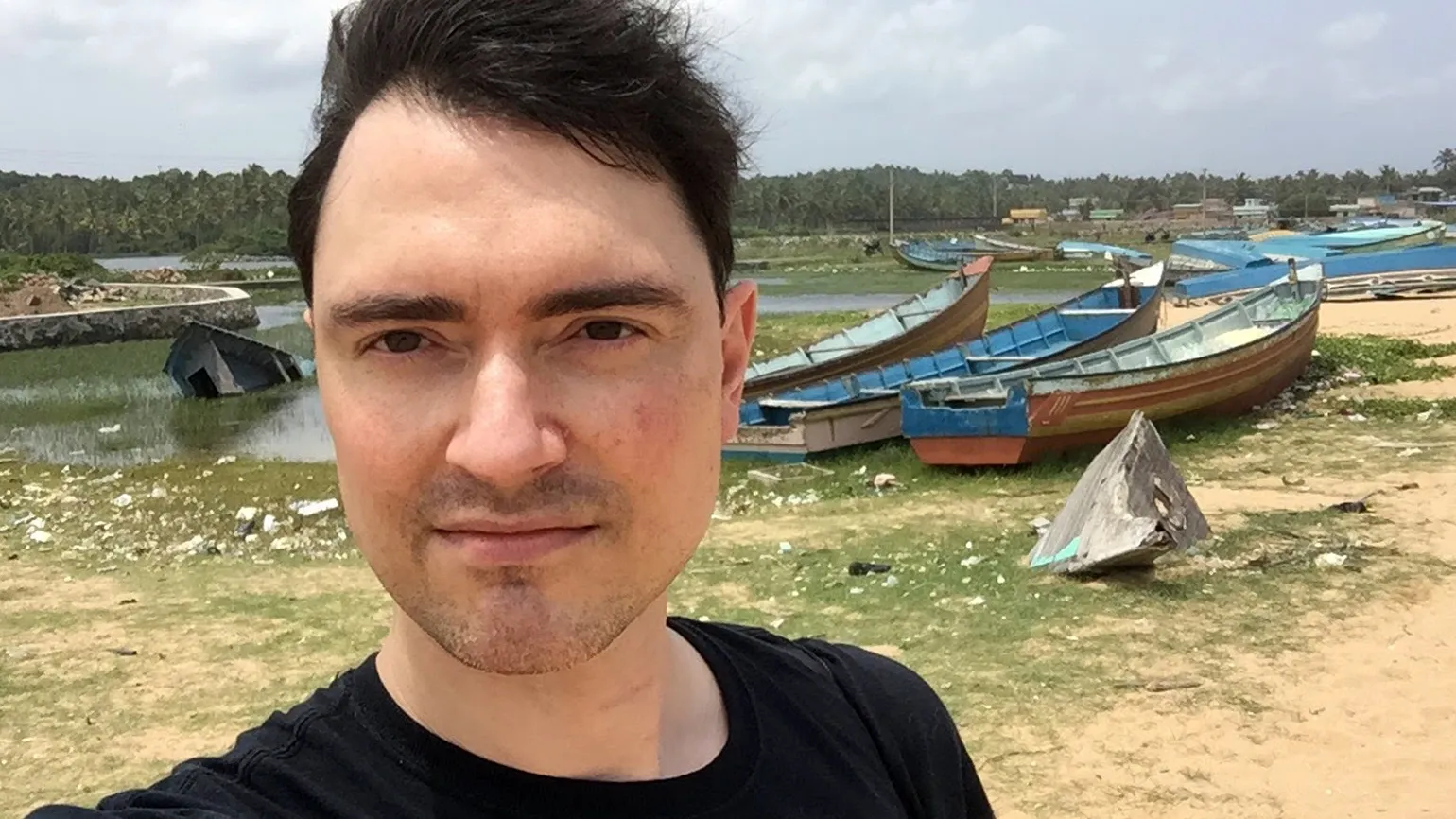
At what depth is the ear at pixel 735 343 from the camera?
4.17 feet

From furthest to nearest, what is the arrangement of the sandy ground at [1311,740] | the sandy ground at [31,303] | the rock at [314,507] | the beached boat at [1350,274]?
the sandy ground at [31,303] < the beached boat at [1350,274] < the rock at [314,507] < the sandy ground at [1311,740]

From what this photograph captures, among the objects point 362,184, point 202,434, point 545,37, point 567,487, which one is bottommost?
point 202,434

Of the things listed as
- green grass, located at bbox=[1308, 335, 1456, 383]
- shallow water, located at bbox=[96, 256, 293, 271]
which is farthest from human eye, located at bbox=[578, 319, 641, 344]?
shallow water, located at bbox=[96, 256, 293, 271]

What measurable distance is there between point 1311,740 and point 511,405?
4.84 meters

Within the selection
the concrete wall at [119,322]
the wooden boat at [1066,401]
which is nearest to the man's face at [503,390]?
the wooden boat at [1066,401]

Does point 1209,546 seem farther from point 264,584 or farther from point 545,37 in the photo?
point 545,37

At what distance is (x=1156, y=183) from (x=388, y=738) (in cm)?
12977

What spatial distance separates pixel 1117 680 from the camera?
5516 mm

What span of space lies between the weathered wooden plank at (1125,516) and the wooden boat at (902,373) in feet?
9.63

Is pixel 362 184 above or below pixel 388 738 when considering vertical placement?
above

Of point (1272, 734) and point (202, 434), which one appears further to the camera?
point (202, 434)

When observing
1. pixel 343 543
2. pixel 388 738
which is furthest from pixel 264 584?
pixel 388 738

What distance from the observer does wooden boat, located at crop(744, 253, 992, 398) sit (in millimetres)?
15461

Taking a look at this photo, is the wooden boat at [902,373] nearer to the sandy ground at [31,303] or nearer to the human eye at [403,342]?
the human eye at [403,342]
